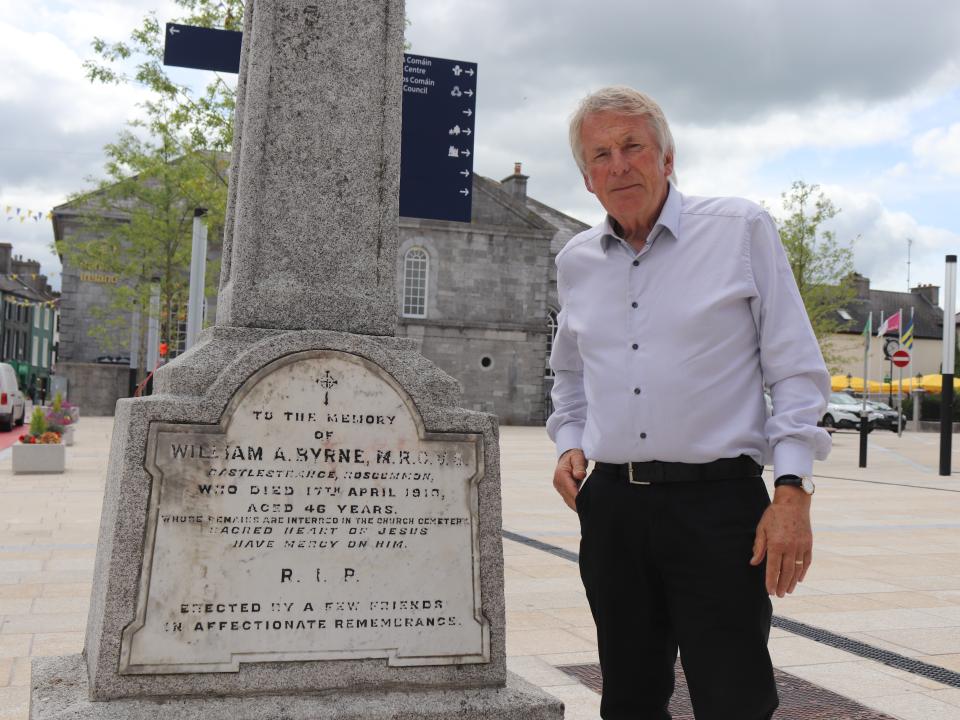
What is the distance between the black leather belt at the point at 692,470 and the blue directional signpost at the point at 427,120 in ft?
20.8

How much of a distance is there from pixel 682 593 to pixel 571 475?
0.53m

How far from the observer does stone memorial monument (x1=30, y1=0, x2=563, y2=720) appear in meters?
3.10

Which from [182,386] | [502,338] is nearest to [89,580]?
[182,386]

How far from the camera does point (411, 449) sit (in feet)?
11.2

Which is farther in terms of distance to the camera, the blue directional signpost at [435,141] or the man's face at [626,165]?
the blue directional signpost at [435,141]

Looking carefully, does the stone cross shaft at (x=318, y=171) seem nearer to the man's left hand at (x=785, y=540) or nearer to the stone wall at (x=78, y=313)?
the man's left hand at (x=785, y=540)

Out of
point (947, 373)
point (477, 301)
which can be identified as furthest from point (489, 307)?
point (947, 373)

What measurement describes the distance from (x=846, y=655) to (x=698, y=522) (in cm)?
288

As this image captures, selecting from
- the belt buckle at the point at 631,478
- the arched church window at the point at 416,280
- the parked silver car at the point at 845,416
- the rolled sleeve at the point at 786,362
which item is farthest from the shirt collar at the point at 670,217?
the parked silver car at the point at 845,416

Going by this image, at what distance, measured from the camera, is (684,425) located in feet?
8.06

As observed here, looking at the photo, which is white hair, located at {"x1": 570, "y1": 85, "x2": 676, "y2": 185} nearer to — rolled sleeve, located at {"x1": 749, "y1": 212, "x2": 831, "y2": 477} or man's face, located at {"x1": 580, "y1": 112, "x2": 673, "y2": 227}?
man's face, located at {"x1": 580, "y1": 112, "x2": 673, "y2": 227}

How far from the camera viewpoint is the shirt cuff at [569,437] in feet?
9.73

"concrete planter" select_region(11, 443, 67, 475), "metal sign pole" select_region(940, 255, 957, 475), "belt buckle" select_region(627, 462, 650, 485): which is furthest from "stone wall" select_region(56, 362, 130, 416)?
"belt buckle" select_region(627, 462, 650, 485)

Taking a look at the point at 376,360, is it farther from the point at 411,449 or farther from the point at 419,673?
the point at 419,673
